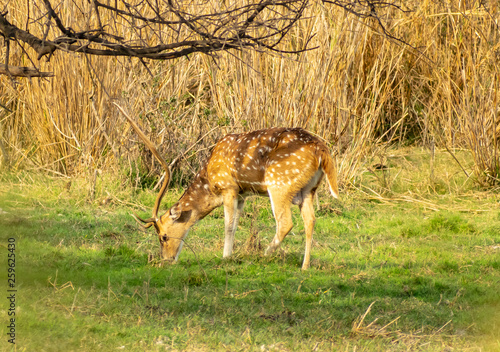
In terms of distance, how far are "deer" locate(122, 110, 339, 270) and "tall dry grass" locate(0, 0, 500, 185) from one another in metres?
2.10

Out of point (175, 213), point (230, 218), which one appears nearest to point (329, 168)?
point (230, 218)

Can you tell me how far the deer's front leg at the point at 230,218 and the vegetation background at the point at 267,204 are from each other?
164 mm

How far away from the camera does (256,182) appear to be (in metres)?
6.73

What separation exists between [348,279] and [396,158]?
5.47m

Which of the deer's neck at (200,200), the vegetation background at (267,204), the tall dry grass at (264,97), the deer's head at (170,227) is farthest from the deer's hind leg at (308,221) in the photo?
the tall dry grass at (264,97)

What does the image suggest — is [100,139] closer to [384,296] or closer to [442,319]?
[384,296]

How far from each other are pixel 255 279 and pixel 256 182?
1.17 meters

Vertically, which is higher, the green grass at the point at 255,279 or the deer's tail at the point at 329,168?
the deer's tail at the point at 329,168

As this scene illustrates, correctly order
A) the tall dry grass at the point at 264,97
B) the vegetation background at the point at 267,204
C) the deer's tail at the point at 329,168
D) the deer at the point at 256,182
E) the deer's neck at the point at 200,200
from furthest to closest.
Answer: the tall dry grass at the point at 264,97, the deer's neck at the point at 200,200, the deer at the point at 256,182, the deer's tail at the point at 329,168, the vegetation background at the point at 267,204

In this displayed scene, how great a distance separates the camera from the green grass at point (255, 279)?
452 centimetres

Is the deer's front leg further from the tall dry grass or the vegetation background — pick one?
the tall dry grass

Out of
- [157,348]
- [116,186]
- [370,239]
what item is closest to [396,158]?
[370,239]

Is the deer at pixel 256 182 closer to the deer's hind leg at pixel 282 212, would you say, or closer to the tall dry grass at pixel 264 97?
the deer's hind leg at pixel 282 212

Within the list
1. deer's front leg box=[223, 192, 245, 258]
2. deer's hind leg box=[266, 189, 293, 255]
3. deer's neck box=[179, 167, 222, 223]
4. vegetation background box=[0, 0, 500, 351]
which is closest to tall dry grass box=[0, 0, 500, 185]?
vegetation background box=[0, 0, 500, 351]
